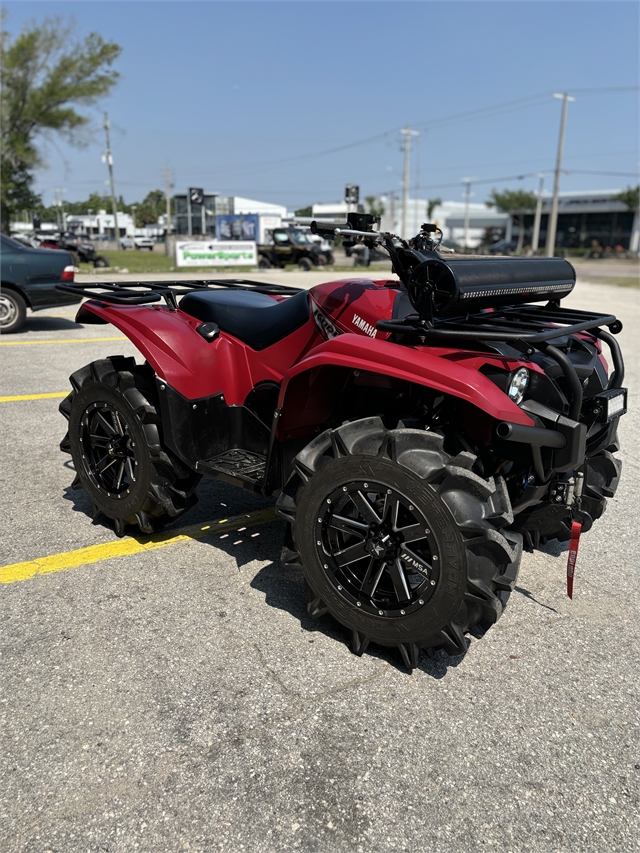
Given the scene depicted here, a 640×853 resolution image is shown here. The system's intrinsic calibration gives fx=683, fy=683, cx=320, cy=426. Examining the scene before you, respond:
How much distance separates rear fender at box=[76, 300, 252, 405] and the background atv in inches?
1073

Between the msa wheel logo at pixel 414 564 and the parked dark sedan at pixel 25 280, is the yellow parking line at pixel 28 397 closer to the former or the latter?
the parked dark sedan at pixel 25 280

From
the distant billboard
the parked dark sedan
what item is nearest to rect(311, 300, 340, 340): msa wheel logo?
the parked dark sedan

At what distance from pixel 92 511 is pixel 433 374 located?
2570 mm

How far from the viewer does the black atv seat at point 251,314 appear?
11.6ft

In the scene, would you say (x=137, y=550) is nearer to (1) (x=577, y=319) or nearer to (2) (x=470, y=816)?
(2) (x=470, y=816)

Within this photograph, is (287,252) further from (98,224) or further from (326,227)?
(98,224)

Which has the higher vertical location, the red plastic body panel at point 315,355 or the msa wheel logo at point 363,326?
the msa wheel logo at point 363,326

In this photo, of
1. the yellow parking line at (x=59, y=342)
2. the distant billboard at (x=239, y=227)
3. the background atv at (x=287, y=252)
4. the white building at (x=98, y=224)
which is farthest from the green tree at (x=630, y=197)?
the yellow parking line at (x=59, y=342)

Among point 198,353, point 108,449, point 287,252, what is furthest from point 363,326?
point 287,252

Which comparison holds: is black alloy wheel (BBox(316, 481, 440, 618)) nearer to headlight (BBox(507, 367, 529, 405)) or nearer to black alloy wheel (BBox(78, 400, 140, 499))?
headlight (BBox(507, 367, 529, 405))

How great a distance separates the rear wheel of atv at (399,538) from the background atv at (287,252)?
28.4 meters

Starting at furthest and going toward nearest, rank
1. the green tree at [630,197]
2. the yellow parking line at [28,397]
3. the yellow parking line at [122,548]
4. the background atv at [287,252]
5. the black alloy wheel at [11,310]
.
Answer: the green tree at [630,197] → the background atv at [287,252] → the black alloy wheel at [11,310] → the yellow parking line at [28,397] → the yellow parking line at [122,548]

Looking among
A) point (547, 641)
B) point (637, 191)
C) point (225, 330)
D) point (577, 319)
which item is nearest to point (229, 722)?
point (547, 641)

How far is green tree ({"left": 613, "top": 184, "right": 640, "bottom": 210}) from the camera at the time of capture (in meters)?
74.8
